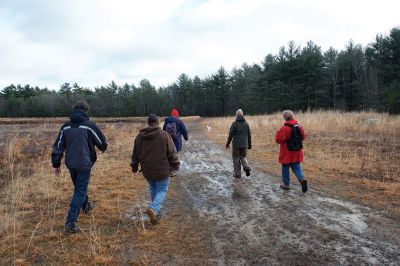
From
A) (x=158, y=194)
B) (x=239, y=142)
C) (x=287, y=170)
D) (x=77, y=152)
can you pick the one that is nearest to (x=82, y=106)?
(x=77, y=152)

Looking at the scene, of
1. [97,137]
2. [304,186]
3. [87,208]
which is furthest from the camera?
[304,186]

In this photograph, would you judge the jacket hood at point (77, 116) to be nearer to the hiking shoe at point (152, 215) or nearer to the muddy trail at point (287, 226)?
the hiking shoe at point (152, 215)

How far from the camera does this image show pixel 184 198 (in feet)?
26.5

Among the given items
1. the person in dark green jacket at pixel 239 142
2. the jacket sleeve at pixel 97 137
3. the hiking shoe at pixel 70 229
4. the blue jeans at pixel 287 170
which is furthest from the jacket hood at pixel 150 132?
the person in dark green jacket at pixel 239 142

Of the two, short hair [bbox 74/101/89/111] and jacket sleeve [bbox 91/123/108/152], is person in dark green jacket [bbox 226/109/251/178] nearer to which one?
jacket sleeve [bbox 91/123/108/152]

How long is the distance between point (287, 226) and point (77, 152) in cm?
361

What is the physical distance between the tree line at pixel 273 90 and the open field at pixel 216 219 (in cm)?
2662

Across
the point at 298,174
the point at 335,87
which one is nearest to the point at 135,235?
the point at 298,174

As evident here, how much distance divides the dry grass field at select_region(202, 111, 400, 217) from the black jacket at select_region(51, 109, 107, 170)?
541 cm

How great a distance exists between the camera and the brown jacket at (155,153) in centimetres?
623

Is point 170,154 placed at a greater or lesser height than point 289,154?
greater

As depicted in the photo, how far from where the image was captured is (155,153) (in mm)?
6234

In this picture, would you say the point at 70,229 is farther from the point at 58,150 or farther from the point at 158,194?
the point at 158,194

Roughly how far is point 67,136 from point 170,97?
9094 cm
